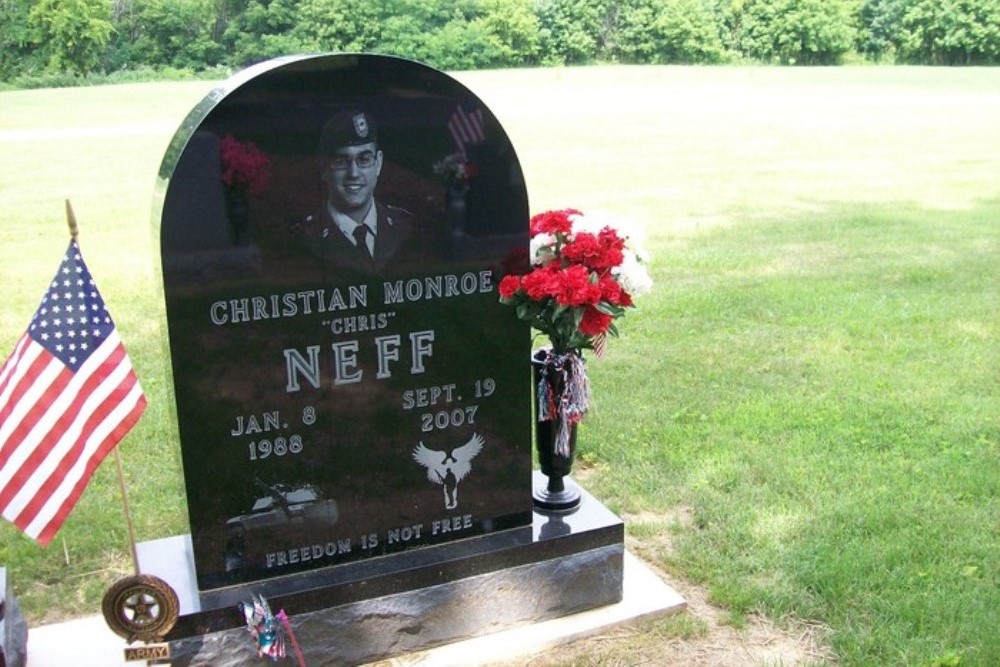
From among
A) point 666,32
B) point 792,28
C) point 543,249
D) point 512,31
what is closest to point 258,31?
point 512,31

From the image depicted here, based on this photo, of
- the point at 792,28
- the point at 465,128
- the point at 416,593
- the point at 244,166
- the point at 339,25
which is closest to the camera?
the point at 244,166

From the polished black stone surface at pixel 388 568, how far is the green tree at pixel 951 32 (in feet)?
161

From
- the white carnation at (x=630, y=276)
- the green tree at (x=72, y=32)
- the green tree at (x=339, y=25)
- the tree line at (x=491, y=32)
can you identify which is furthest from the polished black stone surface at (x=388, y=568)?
the green tree at (x=72, y=32)

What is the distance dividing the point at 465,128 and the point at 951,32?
163ft

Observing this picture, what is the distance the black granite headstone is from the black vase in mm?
101

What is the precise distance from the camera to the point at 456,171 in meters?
3.70

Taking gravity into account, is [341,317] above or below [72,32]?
below

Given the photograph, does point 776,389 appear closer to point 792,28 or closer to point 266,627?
point 266,627

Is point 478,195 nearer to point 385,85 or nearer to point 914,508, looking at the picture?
point 385,85

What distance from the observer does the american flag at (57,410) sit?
3.17m

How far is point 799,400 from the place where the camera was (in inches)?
241

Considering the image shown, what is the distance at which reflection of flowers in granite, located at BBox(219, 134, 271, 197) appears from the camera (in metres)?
3.32

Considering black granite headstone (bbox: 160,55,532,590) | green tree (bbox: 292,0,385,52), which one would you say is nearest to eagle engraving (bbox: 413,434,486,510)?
black granite headstone (bbox: 160,55,532,590)

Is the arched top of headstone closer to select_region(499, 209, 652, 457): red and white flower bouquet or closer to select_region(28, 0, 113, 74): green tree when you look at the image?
select_region(499, 209, 652, 457): red and white flower bouquet
